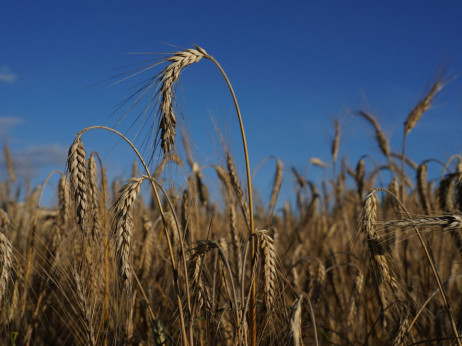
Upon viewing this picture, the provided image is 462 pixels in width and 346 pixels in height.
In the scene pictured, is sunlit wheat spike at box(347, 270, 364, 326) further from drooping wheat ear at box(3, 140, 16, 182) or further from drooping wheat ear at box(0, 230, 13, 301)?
drooping wheat ear at box(3, 140, 16, 182)

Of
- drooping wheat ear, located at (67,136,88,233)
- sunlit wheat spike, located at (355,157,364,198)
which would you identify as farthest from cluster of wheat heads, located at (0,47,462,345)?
sunlit wheat spike, located at (355,157,364,198)

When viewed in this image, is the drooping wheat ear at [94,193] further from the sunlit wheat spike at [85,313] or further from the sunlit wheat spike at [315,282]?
the sunlit wheat spike at [315,282]

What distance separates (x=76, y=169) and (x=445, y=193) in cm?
269

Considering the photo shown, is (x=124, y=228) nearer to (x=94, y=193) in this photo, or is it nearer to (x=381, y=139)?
(x=94, y=193)

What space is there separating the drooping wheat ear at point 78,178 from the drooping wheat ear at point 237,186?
866mm

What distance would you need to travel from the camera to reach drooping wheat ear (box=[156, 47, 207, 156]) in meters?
1.60

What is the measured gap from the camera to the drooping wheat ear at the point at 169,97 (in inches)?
63.0

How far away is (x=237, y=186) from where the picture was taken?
8.18 feet

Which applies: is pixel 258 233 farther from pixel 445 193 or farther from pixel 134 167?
Result: pixel 134 167

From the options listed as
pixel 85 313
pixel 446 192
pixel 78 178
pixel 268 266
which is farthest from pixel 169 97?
pixel 446 192

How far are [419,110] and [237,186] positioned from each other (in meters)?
2.65

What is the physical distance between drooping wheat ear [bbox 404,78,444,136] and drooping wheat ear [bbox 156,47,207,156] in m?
3.12

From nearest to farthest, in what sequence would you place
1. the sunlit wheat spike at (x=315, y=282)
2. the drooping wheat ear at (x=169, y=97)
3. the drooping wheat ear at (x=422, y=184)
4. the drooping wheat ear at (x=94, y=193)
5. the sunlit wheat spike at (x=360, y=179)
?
the drooping wheat ear at (x=169, y=97) < the drooping wheat ear at (x=94, y=193) < the sunlit wheat spike at (x=315, y=282) < the drooping wheat ear at (x=422, y=184) < the sunlit wheat spike at (x=360, y=179)

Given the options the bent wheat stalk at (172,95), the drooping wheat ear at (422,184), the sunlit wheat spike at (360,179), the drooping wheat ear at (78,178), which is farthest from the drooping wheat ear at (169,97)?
the sunlit wheat spike at (360,179)
